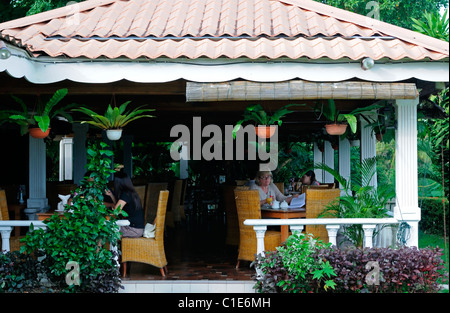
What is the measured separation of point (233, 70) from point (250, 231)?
2.13m

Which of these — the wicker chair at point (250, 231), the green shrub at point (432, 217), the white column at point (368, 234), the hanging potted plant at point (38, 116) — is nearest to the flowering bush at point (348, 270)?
the white column at point (368, 234)

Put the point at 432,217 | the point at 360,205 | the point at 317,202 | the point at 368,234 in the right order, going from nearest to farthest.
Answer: the point at 368,234 → the point at 360,205 → the point at 317,202 → the point at 432,217

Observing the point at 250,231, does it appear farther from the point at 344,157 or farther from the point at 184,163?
the point at 184,163

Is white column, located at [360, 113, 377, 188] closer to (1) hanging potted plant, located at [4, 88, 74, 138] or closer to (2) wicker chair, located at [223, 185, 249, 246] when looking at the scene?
(2) wicker chair, located at [223, 185, 249, 246]

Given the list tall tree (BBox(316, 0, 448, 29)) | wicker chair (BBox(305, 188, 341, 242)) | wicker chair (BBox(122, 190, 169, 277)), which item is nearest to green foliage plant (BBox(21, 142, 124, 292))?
wicker chair (BBox(122, 190, 169, 277))

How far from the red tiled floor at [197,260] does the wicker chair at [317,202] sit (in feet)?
3.13

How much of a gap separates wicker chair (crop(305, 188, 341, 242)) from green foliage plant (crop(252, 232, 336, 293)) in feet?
3.01

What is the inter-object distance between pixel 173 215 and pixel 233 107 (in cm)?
443

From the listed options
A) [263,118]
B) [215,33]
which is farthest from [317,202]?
[215,33]

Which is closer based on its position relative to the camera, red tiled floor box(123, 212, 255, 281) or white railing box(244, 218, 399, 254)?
white railing box(244, 218, 399, 254)

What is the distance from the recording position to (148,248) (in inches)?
258

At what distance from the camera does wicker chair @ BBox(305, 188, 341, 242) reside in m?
6.67

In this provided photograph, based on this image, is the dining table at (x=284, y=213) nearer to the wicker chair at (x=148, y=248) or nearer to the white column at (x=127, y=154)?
the wicker chair at (x=148, y=248)

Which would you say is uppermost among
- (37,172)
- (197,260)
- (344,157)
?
(344,157)
